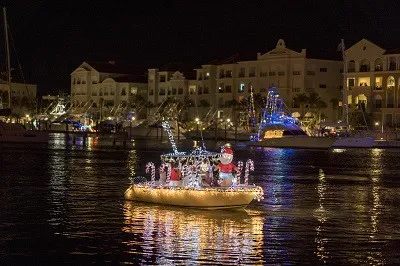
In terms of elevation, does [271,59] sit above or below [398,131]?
above

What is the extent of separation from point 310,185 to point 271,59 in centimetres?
7759

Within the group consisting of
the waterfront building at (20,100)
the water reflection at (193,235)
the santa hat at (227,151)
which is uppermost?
the waterfront building at (20,100)

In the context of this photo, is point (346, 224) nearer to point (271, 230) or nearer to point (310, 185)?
point (271, 230)

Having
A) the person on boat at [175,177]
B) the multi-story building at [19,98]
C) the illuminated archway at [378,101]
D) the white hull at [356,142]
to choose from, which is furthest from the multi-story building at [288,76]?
the person on boat at [175,177]

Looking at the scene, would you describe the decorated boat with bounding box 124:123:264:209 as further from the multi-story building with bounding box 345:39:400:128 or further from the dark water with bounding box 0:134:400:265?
the multi-story building with bounding box 345:39:400:128

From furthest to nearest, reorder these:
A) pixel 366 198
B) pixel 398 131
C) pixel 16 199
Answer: pixel 398 131, pixel 366 198, pixel 16 199

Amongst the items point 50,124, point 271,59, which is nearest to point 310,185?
point 271,59

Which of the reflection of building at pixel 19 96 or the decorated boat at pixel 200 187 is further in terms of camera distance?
the reflection of building at pixel 19 96

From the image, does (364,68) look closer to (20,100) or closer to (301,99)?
(301,99)

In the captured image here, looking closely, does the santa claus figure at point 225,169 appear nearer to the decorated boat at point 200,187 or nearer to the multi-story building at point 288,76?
the decorated boat at point 200,187

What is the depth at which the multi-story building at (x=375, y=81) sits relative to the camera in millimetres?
105438

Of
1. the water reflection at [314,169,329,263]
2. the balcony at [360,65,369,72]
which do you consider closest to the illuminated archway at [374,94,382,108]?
the balcony at [360,65,369,72]

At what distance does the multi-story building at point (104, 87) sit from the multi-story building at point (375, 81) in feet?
153

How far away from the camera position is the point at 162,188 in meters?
28.8
